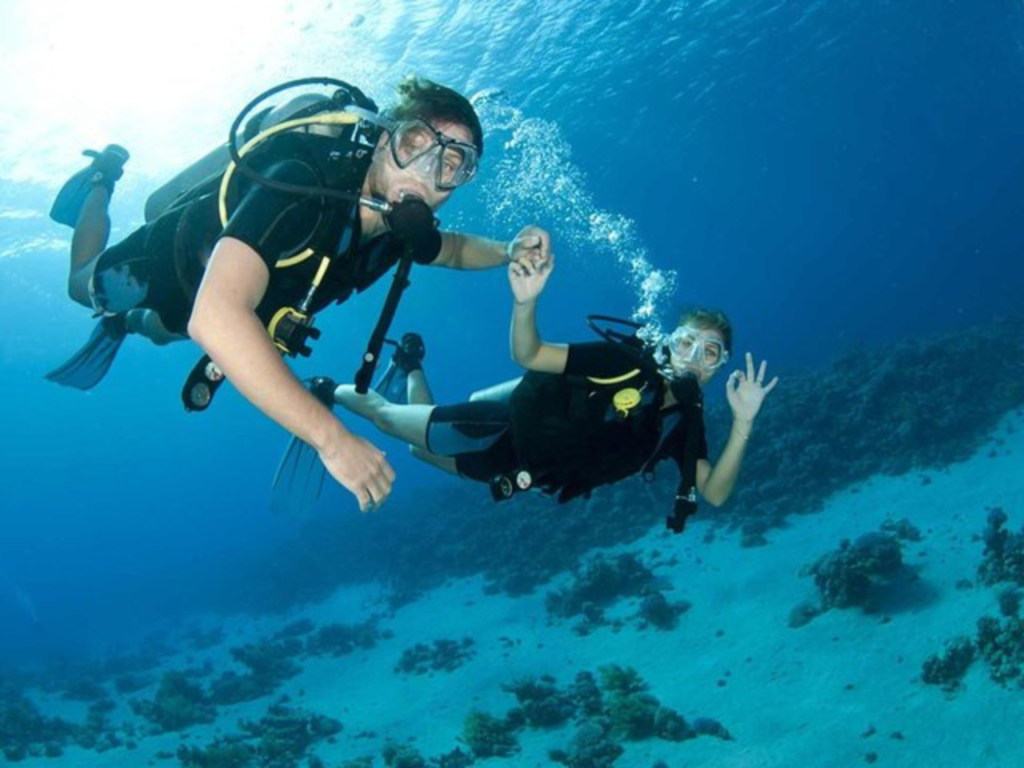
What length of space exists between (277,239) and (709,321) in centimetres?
369

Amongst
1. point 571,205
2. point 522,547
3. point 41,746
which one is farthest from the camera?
point 571,205

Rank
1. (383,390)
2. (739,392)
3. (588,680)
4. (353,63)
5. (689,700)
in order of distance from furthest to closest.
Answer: (353,63) < (588,680) < (689,700) < (383,390) < (739,392)

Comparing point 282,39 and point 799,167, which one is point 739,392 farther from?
point 799,167

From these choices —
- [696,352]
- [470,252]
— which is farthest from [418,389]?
[696,352]

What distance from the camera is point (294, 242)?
134 inches

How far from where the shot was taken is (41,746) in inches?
613

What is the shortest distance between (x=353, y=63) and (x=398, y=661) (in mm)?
18679

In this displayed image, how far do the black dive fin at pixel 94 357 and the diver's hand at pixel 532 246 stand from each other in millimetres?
3500

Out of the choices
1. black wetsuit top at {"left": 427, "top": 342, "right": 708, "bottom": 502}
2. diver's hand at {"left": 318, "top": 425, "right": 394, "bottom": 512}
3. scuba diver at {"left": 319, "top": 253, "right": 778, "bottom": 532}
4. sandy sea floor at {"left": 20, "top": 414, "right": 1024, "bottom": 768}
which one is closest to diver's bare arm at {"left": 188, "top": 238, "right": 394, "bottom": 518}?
diver's hand at {"left": 318, "top": 425, "right": 394, "bottom": 512}

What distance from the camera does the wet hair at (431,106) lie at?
416cm

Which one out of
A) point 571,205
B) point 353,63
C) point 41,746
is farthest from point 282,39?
point 571,205

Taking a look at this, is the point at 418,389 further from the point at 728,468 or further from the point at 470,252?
the point at 728,468

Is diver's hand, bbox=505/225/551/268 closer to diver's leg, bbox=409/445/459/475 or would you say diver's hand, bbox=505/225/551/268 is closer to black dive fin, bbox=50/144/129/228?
diver's leg, bbox=409/445/459/475

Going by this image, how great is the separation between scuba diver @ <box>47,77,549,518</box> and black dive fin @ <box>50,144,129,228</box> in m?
0.26
